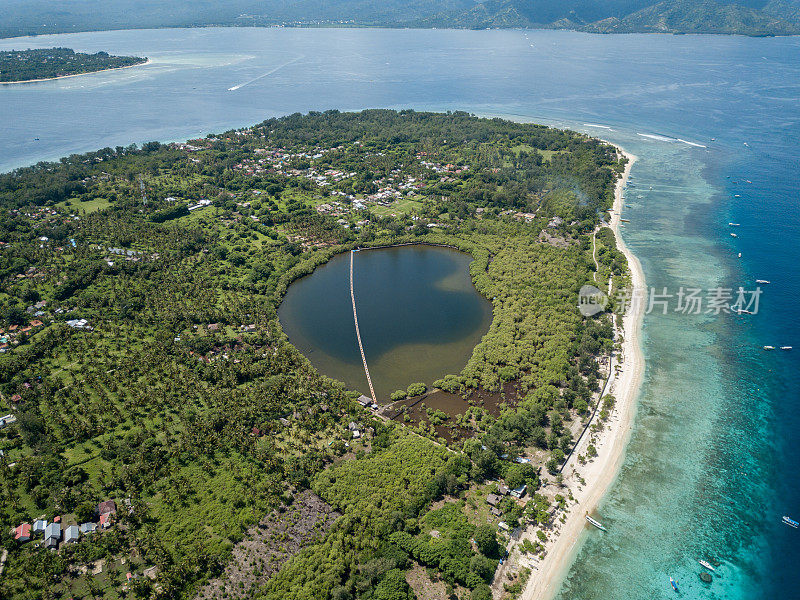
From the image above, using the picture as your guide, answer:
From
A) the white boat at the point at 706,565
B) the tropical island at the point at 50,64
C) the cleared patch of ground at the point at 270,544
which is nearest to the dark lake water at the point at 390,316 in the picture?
the cleared patch of ground at the point at 270,544

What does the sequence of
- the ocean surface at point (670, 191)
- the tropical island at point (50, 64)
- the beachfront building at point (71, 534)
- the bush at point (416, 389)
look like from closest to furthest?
the beachfront building at point (71, 534) < the ocean surface at point (670, 191) < the bush at point (416, 389) < the tropical island at point (50, 64)

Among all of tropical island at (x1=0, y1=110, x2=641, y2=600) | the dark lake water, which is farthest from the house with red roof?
the dark lake water

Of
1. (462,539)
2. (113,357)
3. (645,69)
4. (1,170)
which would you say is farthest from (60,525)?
(645,69)

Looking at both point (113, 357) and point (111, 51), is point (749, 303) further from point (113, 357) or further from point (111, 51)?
point (111, 51)

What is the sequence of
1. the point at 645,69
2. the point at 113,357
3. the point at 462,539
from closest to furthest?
the point at 462,539 → the point at 113,357 → the point at 645,69

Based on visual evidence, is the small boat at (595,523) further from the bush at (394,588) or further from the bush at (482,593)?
the bush at (394,588)

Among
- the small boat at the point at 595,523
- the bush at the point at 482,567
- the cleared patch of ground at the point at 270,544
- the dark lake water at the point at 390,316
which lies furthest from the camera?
the dark lake water at the point at 390,316
